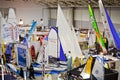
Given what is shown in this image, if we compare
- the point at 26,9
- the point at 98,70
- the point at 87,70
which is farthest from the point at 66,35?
the point at 26,9

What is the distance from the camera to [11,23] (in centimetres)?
661

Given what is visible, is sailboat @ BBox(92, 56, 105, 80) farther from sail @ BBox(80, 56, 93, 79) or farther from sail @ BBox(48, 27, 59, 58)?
sail @ BBox(48, 27, 59, 58)

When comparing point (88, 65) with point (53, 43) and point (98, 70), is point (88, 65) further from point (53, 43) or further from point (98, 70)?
point (53, 43)

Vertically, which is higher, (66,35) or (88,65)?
(66,35)

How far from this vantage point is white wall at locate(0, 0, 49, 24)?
19641mm

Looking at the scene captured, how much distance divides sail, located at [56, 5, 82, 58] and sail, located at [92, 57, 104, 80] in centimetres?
94

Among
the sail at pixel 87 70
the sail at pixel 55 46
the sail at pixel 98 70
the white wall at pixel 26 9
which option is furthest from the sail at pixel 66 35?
the white wall at pixel 26 9

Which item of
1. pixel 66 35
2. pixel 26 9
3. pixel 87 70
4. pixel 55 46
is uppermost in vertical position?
pixel 26 9

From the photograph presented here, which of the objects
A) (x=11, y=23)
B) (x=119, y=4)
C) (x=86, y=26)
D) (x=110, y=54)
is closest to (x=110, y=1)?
(x=119, y=4)

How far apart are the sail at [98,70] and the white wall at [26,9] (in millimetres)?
17011

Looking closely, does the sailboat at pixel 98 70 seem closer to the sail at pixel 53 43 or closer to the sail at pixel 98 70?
the sail at pixel 98 70

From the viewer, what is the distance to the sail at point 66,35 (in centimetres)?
410

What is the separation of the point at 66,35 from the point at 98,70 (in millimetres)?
1091

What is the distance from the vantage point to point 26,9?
2020 centimetres
